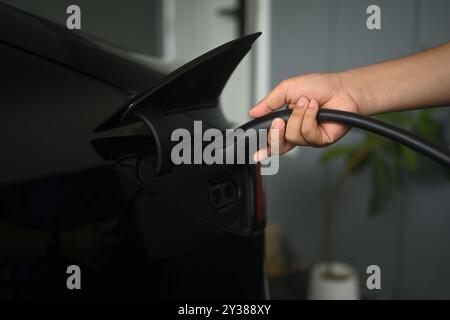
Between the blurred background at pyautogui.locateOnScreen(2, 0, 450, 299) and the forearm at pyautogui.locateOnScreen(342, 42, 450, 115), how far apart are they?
0.95 meters

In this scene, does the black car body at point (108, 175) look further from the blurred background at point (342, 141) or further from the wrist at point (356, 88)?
the blurred background at point (342, 141)

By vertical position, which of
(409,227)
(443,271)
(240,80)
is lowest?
(443,271)

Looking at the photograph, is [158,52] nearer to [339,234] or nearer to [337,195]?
[337,195]

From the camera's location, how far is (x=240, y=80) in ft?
7.61

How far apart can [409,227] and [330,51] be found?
0.82m

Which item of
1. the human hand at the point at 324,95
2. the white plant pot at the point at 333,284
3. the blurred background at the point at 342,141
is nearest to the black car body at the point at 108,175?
the human hand at the point at 324,95

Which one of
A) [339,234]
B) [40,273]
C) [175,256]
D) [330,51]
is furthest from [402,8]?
[40,273]

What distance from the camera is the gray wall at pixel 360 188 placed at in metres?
1.67

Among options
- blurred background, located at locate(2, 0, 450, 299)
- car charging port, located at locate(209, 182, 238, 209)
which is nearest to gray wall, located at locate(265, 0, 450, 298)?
blurred background, located at locate(2, 0, 450, 299)

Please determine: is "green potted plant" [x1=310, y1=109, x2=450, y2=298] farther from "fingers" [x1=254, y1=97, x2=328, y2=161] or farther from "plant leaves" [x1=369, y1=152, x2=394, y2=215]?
"fingers" [x1=254, y1=97, x2=328, y2=161]

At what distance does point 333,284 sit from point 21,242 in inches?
60.2

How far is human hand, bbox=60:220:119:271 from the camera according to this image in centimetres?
39

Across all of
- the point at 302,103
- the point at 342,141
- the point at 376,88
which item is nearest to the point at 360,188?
the point at 342,141
